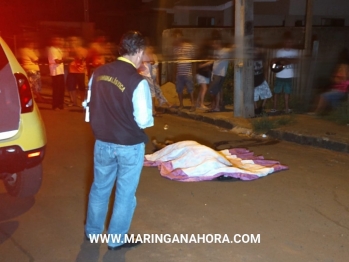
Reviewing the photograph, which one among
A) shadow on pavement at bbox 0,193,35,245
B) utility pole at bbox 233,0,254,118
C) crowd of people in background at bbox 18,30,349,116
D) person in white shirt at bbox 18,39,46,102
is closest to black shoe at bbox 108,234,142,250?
shadow on pavement at bbox 0,193,35,245

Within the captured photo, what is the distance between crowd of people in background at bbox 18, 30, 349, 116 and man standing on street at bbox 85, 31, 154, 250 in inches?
240

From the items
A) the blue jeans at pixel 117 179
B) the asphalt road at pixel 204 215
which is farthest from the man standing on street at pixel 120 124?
the asphalt road at pixel 204 215

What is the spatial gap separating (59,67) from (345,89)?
263 inches

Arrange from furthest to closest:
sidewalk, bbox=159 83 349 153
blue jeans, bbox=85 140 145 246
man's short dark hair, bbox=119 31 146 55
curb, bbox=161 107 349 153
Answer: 1. sidewalk, bbox=159 83 349 153
2. curb, bbox=161 107 349 153
3. blue jeans, bbox=85 140 145 246
4. man's short dark hair, bbox=119 31 146 55

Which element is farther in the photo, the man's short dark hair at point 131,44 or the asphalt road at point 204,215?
the asphalt road at point 204,215

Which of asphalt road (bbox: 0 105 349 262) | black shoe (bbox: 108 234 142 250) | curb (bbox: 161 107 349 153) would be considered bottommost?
curb (bbox: 161 107 349 153)

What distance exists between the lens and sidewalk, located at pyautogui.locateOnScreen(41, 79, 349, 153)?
8.49m

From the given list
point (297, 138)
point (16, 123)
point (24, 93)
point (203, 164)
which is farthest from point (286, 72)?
point (16, 123)

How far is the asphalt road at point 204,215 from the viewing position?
176 inches

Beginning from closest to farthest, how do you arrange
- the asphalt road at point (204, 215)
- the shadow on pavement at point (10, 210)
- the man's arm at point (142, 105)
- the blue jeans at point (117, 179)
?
the man's arm at point (142, 105) → the blue jeans at point (117, 179) → the asphalt road at point (204, 215) → the shadow on pavement at point (10, 210)

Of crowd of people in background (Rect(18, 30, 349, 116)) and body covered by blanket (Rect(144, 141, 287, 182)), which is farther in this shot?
crowd of people in background (Rect(18, 30, 349, 116))

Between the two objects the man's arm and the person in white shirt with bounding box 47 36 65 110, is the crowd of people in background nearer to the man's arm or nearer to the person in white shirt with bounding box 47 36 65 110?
the person in white shirt with bounding box 47 36 65 110

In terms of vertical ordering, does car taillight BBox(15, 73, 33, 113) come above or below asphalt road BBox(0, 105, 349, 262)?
above

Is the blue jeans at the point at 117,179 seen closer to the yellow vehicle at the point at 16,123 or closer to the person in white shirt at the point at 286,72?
the yellow vehicle at the point at 16,123
